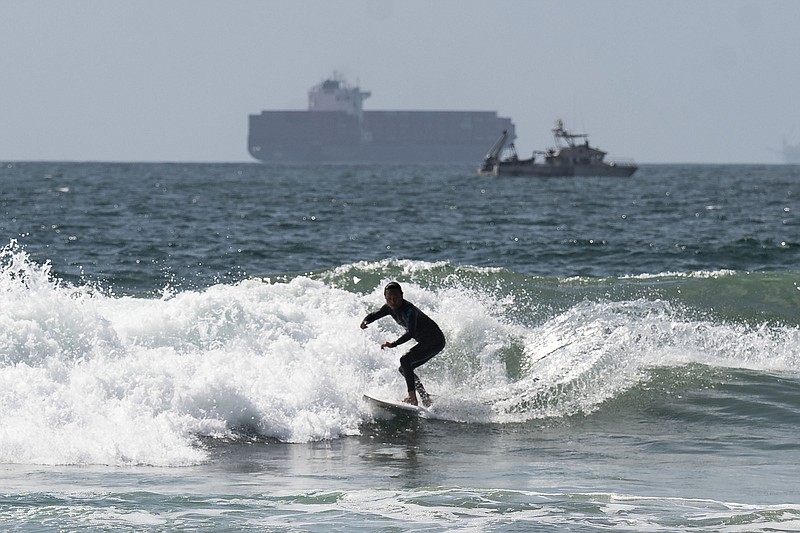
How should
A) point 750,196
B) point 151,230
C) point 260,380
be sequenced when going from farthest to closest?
point 750,196, point 151,230, point 260,380

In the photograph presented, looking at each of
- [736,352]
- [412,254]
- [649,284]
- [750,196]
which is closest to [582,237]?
[412,254]

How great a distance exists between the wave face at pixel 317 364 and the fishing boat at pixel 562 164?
9493 cm

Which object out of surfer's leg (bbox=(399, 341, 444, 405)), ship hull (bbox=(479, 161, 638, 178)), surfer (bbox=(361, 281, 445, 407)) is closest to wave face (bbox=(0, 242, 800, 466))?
surfer's leg (bbox=(399, 341, 444, 405))

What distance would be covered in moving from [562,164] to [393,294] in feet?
338

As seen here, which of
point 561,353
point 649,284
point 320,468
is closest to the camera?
point 320,468

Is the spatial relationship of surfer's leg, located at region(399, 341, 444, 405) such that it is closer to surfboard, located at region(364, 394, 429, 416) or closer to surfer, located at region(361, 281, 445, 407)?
surfer, located at region(361, 281, 445, 407)

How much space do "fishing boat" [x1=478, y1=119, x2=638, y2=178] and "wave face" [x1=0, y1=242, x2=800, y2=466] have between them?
311 feet

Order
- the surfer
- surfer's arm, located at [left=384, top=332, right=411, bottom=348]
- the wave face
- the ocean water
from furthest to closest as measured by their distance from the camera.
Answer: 1. the surfer
2. surfer's arm, located at [left=384, top=332, right=411, bottom=348]
3. the wave face
4. the ocean water

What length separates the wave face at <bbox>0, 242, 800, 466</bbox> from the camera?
486 inches

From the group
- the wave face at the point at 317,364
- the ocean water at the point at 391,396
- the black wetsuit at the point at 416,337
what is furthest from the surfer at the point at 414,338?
the wave face at the point at 317,364

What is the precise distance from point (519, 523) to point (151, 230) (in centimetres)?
2802

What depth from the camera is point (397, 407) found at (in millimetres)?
13312

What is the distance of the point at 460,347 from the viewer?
53.5 ft

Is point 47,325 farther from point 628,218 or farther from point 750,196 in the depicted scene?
point 750,196
